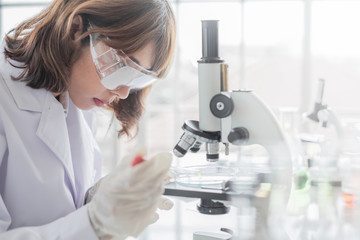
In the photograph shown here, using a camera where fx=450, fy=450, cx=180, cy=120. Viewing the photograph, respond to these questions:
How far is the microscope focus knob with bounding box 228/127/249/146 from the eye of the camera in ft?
4.12

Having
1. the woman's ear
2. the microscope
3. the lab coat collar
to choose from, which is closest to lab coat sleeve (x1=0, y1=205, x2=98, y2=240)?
the lab coat collar

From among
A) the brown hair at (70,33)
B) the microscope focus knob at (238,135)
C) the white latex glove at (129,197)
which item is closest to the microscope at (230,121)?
the microscope focus knob at (238,135)

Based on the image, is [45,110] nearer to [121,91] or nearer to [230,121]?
[121,91]

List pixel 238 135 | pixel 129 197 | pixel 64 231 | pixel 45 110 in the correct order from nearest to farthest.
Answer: pixel 129 197
pixel 64 231
pixel 238 135
pixel 45 110

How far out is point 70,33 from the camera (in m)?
1.35

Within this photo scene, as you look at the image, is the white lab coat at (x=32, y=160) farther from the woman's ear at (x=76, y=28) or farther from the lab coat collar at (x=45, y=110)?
the woman's ear at (x=76, y=28)

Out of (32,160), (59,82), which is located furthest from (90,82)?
(32,160)

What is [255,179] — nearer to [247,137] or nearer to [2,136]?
[247,137]

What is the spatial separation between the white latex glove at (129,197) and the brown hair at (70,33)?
0.44m

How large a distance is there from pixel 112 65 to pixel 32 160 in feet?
1.17

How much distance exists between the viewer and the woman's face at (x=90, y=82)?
4.51ft

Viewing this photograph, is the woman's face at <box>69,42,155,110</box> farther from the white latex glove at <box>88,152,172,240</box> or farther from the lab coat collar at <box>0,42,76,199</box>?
the white latex glove at <box>88,152,172,240</box>

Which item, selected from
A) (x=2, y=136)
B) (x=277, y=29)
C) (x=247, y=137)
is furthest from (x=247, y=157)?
(x=277, y=29)

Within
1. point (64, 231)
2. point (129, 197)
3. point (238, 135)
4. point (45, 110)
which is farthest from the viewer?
point (45, 110)
